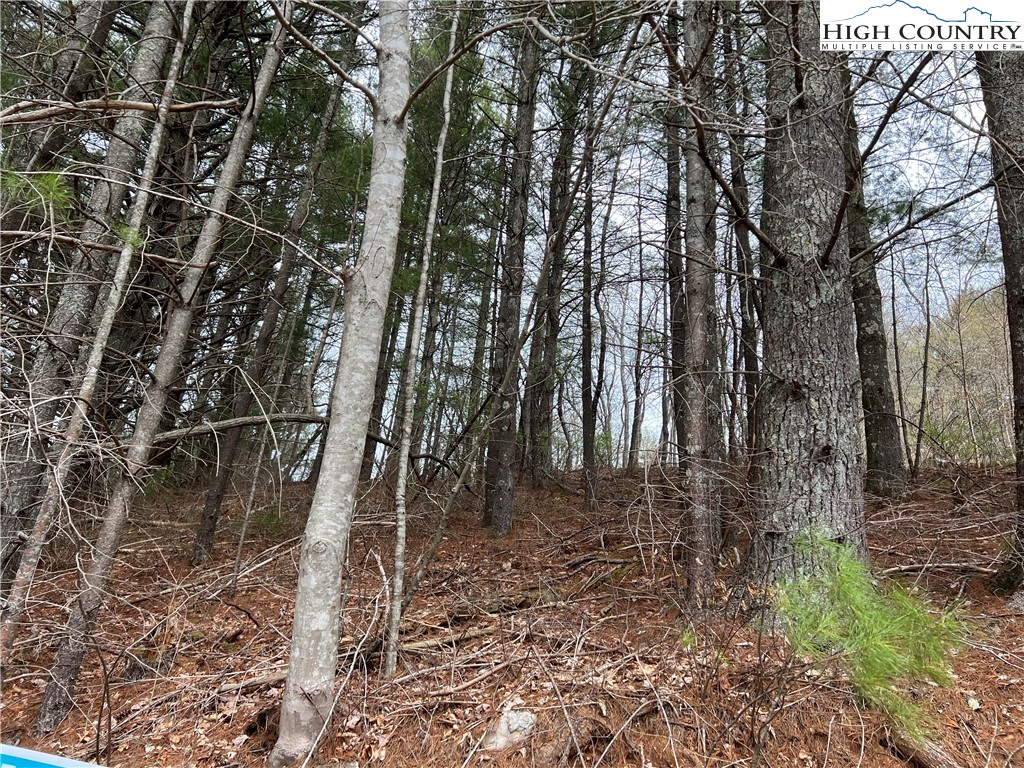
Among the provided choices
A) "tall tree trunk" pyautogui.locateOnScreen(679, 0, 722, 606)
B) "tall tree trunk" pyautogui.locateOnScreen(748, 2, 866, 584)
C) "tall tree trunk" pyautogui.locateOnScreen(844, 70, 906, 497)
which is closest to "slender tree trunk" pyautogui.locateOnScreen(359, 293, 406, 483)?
"tall tree trunk" pyautogui.locateOnScreen(679, 0, 722, 606)

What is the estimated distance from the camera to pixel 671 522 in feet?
12.2

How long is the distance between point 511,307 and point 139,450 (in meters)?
4.96

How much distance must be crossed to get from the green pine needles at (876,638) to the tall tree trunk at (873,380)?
4.23 meters

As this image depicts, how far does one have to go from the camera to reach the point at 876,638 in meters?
2.19

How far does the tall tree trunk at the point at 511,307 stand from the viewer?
7.18m

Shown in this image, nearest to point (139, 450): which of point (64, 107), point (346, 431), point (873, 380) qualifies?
point (346, 431)

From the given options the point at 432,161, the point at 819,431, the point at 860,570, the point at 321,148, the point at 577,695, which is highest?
the point at 432,161

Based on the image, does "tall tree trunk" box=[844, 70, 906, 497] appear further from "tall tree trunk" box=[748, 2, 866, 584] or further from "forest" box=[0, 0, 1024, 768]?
"tall tree trunk" box=[748, 2, 866, 584]

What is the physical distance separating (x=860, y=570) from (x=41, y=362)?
5.27m

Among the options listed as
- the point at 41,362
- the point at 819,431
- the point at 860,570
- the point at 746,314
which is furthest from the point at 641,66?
the point at 746,314

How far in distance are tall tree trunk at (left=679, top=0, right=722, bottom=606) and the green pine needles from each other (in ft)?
2.96

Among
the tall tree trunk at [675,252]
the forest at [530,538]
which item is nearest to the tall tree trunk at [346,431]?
the forest at [530,538]

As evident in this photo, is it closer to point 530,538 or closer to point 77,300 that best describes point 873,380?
point 530,538

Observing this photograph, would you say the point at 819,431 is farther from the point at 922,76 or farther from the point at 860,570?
the point at 922,76
